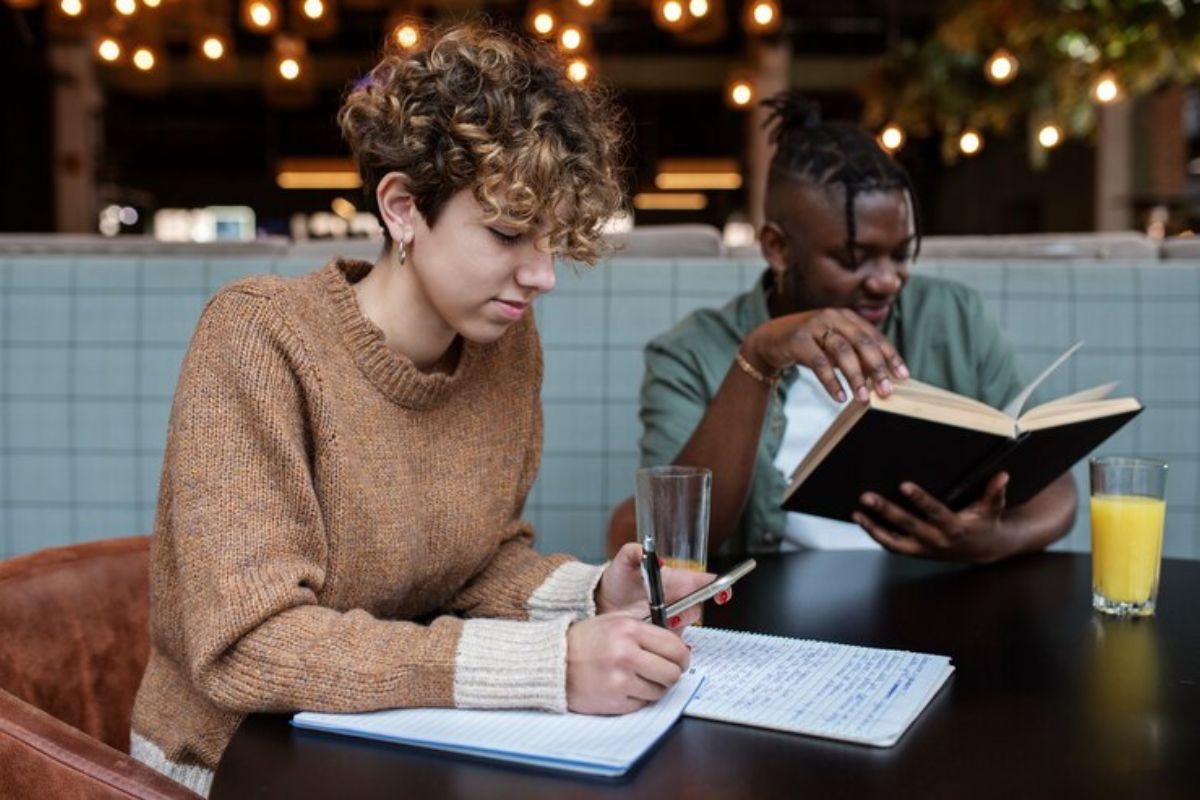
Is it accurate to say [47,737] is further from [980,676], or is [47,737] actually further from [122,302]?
[122,302]

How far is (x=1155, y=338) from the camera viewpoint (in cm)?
231

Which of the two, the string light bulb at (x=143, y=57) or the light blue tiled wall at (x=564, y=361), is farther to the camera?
the string light bulb at (x=143, y=57)

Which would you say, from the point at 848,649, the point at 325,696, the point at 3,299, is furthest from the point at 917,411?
the point at 3,299

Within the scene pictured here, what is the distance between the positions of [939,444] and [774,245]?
539 millimetres

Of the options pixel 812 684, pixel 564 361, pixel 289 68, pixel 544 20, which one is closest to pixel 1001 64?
pixel 544 20

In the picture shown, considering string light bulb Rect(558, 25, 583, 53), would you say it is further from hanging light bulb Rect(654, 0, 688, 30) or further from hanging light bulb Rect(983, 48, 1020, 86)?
hanging light bulb Rect(983, 48, 1020, 86)

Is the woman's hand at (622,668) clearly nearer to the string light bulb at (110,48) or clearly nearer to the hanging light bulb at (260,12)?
the hanging light bulb at (260,12)

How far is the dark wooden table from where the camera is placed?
67 cm

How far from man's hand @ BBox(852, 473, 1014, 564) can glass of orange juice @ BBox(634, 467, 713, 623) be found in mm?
322

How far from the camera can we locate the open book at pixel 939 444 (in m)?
1.10

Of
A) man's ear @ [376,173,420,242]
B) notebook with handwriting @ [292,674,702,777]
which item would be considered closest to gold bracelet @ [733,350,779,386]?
man's ear @ [376,173,420,242]

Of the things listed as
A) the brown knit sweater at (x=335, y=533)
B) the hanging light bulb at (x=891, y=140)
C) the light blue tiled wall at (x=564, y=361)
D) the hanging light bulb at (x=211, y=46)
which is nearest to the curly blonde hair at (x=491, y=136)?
the brown knit sweater at (x=335, y=533)

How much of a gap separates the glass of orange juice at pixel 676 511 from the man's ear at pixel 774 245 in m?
0.69

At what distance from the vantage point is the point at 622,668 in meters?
0.76
